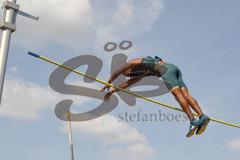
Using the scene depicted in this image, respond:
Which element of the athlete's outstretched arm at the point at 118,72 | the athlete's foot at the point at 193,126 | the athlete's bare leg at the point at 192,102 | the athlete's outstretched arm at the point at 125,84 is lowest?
the athlete's foot at the point at 193,126

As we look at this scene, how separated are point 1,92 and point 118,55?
7114mm

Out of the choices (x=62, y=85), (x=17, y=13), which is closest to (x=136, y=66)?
(x=62, y=85)

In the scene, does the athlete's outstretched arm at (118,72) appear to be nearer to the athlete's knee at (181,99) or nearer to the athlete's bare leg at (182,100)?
the athlete's bare leg at (182,100)

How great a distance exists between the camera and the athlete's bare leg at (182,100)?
927 cm

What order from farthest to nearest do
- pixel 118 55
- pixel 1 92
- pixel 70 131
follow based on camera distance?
pixel 70 131 → pixel 118 55 → pixel 1 92

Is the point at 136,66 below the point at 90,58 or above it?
below

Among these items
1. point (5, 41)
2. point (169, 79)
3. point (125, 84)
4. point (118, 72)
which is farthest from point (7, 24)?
point (125, 84)

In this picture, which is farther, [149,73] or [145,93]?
[145,93]

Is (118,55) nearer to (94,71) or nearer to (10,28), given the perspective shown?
(94,71)

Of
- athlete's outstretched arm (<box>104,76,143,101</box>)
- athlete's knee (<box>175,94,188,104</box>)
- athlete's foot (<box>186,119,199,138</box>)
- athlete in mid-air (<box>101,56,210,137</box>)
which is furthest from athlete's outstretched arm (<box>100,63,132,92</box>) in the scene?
athlete's foot (<box>186,119,199,138</box>)

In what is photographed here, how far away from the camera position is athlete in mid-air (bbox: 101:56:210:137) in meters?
9.16

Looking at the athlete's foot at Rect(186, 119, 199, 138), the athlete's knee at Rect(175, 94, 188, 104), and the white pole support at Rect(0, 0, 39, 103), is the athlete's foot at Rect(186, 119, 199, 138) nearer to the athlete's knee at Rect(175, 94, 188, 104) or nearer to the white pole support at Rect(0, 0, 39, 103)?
the athlete's knee at Rect(175, 94, 188, 104)

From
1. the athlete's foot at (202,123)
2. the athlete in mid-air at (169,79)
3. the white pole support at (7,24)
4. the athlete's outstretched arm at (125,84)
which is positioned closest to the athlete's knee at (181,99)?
the athlete in mid-air at (169,79)

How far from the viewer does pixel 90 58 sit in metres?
13.0
